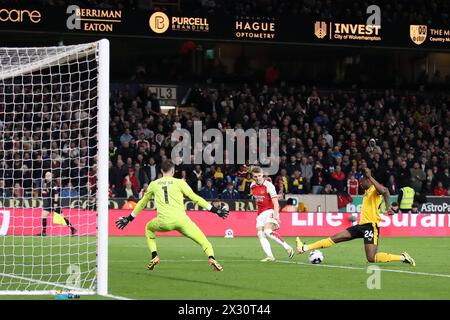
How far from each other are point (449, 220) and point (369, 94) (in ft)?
36.4

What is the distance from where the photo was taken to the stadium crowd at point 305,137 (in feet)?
105

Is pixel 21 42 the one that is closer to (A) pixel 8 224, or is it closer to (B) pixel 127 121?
(B) pixel 127 121

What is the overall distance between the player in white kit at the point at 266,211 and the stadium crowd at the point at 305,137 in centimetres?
1168

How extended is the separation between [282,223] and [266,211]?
36.2 feet

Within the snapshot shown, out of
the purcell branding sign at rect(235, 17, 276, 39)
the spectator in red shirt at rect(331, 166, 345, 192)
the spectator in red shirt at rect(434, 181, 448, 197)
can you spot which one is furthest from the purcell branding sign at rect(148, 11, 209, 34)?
the spectator in red shirt at rect(434, 181, 448, 197)

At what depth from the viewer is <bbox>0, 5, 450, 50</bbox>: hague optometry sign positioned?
33.4 m

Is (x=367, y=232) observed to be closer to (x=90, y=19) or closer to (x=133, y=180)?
(x=133, y=180)

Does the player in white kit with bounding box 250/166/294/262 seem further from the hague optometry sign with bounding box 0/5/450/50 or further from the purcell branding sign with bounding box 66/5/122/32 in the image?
the hague optometry sign with bounding box 0/5/450/50

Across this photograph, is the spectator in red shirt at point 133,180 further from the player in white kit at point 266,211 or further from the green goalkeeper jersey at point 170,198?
the green goalkeeper jersey at point 170,198

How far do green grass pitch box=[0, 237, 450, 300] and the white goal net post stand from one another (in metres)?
0.67

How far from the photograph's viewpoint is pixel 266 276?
596 inches

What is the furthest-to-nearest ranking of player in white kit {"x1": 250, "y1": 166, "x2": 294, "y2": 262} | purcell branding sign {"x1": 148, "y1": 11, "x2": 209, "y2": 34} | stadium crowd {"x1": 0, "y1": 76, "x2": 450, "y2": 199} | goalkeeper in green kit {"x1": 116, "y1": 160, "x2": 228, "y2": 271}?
purcell branding sign {"x1": 148, "y1": 11, "x2": 209, "y2": 34}
stadium crowd {"x1": 0, "y1": 76, "x2": 450, "y2": 199}
player in white kit {"x1": 250, "y1": 166, "x2": 294, "y2": 262}
goalkeeper in green kit {"x1": 116, "y1": 160, "x2": 228, "y2": 271}

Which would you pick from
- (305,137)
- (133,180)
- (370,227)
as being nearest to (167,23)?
(305,137)

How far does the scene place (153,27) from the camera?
35.0m
